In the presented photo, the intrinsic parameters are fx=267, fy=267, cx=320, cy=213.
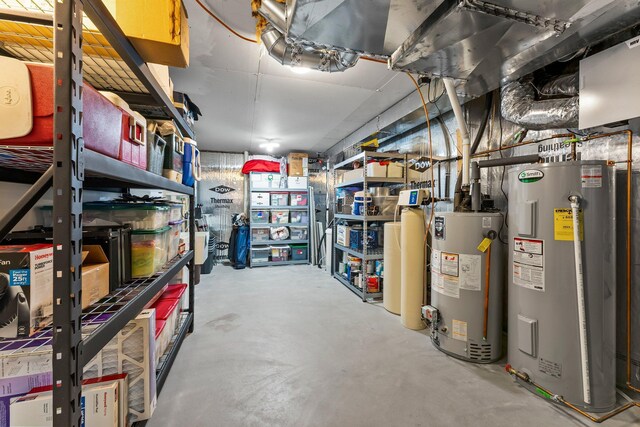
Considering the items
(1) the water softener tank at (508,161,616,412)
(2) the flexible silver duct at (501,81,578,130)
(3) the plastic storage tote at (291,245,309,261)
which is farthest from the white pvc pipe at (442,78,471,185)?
(3) the plastic storage tote at (291,245,309,261)

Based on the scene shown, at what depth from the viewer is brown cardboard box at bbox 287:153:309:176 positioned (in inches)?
238

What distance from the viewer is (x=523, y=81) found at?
2.09 meters

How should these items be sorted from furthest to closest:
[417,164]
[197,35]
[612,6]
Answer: [417,164] → [197,35] → [612,6]

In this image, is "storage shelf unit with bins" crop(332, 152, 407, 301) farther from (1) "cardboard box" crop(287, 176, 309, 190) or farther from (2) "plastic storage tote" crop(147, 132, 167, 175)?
(2) "plastic storage tote" crop(147, 132, 167, 175)

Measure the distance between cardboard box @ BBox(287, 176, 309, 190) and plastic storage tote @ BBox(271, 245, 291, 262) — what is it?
128 centimetres

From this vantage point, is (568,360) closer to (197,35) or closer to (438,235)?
(438,235)

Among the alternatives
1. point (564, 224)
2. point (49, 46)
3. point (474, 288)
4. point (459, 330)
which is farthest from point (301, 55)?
point (459, 330)

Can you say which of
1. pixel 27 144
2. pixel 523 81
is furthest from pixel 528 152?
pixel 27 144

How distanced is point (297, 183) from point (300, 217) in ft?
2.43

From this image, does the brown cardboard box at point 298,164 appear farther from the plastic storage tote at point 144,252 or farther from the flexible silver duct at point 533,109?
the plastic storage tote at point 144,252

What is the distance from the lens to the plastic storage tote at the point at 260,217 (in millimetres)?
5535

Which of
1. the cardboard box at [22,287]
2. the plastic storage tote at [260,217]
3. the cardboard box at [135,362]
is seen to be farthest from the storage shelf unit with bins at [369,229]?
→ the cardboard box at [22,287]

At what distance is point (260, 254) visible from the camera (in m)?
5.56

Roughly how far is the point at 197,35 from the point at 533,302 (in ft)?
9.95
